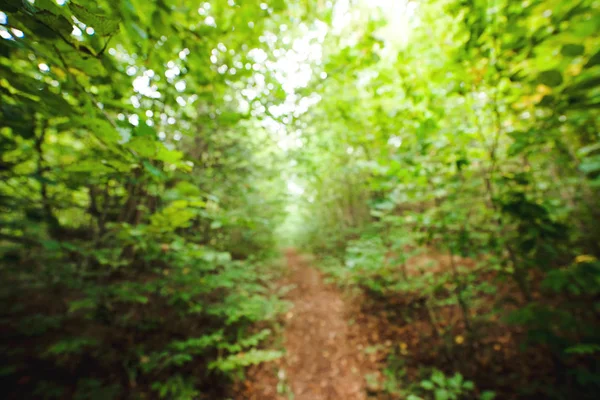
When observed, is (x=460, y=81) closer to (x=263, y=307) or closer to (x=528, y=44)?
(x=528, y=44)

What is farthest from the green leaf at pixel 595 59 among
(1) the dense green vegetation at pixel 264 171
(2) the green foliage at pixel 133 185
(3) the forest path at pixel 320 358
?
(3) the forest path at pixel 320 358

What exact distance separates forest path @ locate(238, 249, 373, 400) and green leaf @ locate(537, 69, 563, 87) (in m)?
3.76

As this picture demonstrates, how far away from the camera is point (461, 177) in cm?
255

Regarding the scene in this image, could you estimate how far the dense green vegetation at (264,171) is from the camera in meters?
1.00

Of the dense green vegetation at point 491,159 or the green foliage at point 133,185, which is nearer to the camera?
the green foliage at point 133,185

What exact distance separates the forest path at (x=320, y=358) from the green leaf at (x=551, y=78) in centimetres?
376

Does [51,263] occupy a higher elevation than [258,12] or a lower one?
lower

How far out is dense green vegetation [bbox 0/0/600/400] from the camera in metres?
1.00

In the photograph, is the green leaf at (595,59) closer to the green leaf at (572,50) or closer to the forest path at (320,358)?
the green leaf at (572,50)

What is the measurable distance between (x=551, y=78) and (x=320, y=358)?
4.31 metres

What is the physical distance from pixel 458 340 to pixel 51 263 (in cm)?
563

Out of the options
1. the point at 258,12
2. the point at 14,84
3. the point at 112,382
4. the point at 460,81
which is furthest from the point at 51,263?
the point at 460,81

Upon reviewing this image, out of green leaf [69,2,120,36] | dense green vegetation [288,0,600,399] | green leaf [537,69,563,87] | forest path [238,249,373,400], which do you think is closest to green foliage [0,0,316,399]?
green leaf [69,2,120,36]

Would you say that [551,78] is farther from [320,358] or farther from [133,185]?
[320,358]
